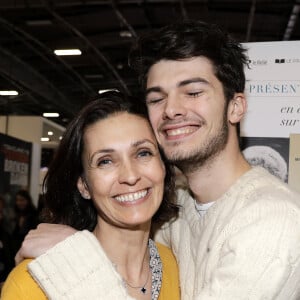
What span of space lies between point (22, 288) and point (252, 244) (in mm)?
669

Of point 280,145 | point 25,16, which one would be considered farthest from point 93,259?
point 25,16

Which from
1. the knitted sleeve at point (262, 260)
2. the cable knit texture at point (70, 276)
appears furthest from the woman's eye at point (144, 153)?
the knitted sleeve at point (262, 260)

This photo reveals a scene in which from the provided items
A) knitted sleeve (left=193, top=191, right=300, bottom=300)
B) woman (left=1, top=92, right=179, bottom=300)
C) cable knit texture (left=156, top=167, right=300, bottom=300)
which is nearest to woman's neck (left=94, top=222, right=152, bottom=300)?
woman (left=1, top=92, right=179, bottom=300)

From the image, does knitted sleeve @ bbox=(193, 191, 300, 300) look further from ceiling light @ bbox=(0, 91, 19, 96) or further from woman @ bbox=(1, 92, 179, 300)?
ceiling light @ bbox=(0, 91, 19, 96)

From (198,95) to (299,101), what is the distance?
26.2 inches

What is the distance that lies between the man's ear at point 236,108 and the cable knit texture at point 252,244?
22 cm

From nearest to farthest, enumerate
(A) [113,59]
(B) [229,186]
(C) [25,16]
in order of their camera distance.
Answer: (B) [229,186], (C) [25,16], (A) [113,59]

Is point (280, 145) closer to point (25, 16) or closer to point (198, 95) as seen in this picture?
point (198, 95)

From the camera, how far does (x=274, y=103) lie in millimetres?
2234

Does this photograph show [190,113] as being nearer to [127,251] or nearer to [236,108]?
[236,108]

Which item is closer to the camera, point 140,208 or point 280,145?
point 140,208

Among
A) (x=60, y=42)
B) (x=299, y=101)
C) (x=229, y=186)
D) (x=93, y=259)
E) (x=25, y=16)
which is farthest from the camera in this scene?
(x=60, y=42)

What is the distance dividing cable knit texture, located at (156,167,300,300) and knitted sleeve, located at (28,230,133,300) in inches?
9.8

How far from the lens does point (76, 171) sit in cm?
183
